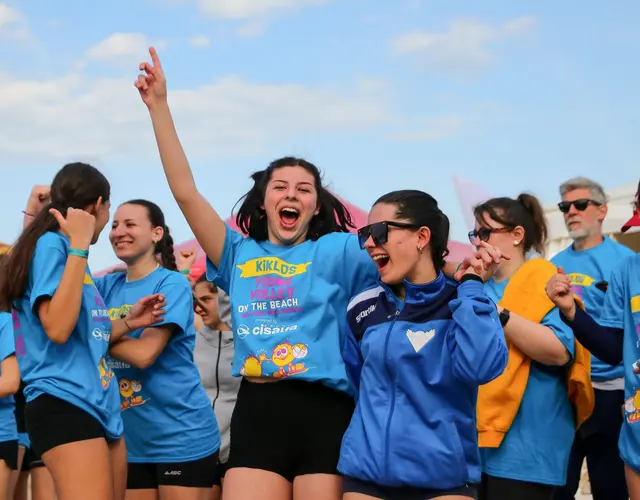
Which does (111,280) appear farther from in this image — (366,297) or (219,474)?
(366,297)

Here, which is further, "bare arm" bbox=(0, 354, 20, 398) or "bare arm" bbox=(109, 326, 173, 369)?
"bare arm" bbox=(0, 354, 20, 398)

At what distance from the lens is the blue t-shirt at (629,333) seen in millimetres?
4027

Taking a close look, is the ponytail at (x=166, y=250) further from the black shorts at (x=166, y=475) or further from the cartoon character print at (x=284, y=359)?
the cartoon character print at (x=284, y=359)

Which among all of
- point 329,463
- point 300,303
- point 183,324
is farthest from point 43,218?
point 329,463

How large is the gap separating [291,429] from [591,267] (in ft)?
11.6

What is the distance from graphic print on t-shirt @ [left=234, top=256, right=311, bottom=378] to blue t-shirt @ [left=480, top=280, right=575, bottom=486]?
1390 millimetres

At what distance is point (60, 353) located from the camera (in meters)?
4.31

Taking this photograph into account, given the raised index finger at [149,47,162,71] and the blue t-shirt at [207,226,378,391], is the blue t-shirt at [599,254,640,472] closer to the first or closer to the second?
the blue t-shirt at [207,226,378,391]

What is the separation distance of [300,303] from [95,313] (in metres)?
1.11

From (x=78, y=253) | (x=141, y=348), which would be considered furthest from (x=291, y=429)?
(x=141, y=348)

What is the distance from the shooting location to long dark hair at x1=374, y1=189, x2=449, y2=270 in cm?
377

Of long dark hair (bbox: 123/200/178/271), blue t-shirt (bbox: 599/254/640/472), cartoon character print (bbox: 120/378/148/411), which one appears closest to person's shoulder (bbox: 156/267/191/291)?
long dark hair (bbox: 123/200/178/271)

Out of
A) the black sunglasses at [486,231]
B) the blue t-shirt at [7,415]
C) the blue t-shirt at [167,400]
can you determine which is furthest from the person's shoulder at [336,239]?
the blue t-shirt at [7,415]

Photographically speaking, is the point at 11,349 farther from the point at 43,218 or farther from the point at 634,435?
the point at 634,435
